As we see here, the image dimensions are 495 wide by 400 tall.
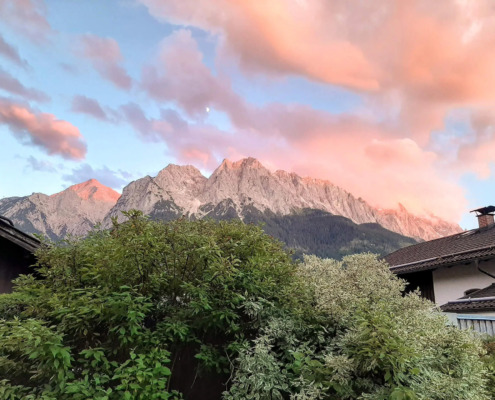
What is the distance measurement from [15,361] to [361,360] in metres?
5.76

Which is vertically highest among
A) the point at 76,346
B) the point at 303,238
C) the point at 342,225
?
the point at 342,225

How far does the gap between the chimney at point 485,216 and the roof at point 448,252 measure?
0.98m

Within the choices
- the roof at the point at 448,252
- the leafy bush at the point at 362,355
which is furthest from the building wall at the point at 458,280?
the leafy bush at the point at 362,355

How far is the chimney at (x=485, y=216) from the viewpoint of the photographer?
23.6m

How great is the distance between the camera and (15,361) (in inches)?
224

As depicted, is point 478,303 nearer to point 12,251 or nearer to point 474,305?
point 474,305

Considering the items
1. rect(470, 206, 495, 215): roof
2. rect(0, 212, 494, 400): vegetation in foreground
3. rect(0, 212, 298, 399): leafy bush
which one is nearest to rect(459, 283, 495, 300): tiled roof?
rect(0, 212, 494, 400): vegetation in foreground

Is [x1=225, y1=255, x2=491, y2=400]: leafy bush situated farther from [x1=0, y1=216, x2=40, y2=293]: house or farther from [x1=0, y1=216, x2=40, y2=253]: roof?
[x1=0, y1=216, x2=40, y2=293]: house

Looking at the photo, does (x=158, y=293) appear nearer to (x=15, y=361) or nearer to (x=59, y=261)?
(x=59, y=261)

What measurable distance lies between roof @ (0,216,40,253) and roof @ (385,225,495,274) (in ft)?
60.6

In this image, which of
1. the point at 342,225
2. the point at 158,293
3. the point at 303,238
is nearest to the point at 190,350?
the point at 158,293

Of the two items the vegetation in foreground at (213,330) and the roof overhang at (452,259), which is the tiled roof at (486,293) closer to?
the roof overhang at (452,259)

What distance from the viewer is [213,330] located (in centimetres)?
684

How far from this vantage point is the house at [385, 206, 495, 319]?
47.0 feet
